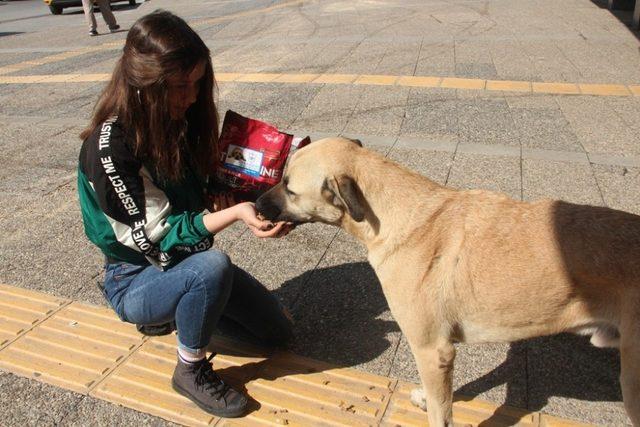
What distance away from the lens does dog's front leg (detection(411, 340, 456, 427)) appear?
2.65 meters

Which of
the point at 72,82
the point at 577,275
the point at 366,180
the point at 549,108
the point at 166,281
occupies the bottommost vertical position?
the point at 72,82

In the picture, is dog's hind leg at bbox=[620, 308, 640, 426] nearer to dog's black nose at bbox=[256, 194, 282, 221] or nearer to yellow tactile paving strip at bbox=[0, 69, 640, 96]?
dog's black nose at bbox=[256, 194, 282, 221]

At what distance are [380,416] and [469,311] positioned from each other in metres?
0.78

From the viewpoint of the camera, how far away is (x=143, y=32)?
265 cm

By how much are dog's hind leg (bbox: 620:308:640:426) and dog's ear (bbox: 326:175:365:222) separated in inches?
50.1

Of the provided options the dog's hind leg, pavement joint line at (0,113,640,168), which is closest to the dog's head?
the dog's hind leg

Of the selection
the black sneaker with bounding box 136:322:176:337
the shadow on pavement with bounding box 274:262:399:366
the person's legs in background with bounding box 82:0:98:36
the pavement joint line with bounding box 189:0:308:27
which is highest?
the black sneaker with bounding box 136:322:176:337

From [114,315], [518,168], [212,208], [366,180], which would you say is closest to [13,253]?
[114,315]

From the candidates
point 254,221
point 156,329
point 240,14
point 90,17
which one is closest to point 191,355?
point 156,329

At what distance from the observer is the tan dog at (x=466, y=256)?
236cm

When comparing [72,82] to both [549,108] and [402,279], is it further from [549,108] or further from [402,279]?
[402,279]

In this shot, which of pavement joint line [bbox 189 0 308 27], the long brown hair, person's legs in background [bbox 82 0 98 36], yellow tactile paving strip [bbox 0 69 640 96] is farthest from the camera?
pavement joint line [bbox 189 0 308 27]

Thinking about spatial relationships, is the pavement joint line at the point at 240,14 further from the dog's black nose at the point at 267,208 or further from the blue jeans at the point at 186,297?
the dog's black nose at the point at 267,208

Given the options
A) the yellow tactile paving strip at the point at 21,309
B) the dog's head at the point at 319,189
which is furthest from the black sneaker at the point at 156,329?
the dog's head at the point at 319,189
